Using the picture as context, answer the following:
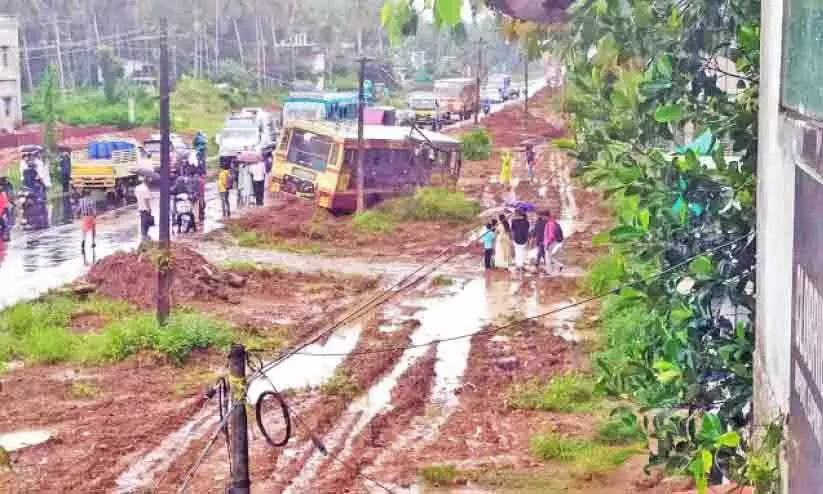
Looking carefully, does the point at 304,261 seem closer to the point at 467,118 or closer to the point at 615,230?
the point at 615,230

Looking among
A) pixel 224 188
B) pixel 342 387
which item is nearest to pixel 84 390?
pixel 342 387

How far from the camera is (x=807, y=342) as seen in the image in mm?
4727

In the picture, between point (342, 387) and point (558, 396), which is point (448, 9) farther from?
point (342, 387)

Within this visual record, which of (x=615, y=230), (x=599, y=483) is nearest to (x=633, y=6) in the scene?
(x=615, y=230)

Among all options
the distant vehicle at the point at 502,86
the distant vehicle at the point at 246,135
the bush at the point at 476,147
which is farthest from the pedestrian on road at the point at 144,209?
the distant vehicle at the point at 502,86

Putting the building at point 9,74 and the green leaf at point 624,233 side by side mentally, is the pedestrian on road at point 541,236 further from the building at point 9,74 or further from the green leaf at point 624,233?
the building at point 9,74

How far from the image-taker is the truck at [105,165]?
109 ft

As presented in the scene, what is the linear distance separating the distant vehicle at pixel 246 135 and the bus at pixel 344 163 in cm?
785

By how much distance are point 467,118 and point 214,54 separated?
1714cm

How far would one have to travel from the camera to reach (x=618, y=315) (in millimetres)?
Answer: 17953

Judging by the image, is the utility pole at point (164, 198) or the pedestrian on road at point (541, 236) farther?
the pedestrian on road at point (541, 236)

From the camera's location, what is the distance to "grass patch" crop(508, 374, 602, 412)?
49.0 feet

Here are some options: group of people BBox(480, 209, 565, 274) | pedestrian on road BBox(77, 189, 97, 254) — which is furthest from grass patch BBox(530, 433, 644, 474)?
pedestrian on road BBox(77, 189, 97, 254)

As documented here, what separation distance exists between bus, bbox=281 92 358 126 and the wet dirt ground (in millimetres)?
21884
